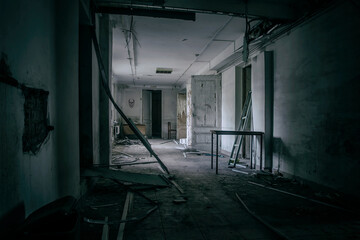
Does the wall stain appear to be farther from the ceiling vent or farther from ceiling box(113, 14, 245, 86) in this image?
the ceiling vent

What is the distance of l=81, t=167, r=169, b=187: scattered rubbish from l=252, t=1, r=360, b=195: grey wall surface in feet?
8.14

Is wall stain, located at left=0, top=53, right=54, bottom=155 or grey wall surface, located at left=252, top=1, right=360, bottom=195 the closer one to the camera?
wall stain, located at left=0, top=53, right=54, bottom=155

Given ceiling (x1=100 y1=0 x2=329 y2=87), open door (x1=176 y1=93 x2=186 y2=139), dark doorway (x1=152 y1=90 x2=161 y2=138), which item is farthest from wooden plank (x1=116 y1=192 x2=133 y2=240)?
dark doorway (x1=152 y1=90 x2=161 y2=138)

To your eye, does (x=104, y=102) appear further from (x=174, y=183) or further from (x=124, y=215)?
(x=124, y=215)

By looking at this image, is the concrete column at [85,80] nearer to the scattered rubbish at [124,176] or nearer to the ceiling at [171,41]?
the scattered rubbish at [124,176]

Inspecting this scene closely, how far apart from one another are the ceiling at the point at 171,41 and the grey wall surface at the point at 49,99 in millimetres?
2585

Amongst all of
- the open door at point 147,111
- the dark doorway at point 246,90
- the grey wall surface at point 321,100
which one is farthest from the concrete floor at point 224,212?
the open door at point 147,111

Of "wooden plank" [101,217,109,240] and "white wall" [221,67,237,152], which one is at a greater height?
"white wall" [221,67,237,152]

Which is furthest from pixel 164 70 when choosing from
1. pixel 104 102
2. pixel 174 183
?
pixel 174 183

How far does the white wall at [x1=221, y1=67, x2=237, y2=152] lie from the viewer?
7.01m

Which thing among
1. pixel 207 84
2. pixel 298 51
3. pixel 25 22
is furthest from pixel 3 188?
pixel 207 84

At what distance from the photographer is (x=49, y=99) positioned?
2.23 m

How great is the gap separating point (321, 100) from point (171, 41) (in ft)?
12.7

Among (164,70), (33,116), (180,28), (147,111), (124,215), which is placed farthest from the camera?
(147,111)
